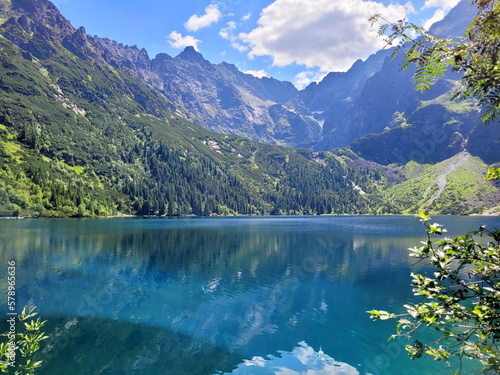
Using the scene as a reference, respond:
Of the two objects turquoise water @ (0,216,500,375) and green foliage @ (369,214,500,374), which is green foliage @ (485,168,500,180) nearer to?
green foliage @ (369,214,500,374)

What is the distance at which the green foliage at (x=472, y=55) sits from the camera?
18.9 feet

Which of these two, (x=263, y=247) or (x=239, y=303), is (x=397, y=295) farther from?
(x=263, y=247)

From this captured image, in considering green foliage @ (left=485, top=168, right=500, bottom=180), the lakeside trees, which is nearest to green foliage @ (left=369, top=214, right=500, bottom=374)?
the lakeside trees

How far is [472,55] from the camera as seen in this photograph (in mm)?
5984

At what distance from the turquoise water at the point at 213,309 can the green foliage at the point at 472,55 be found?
2279cm

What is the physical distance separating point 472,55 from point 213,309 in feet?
117

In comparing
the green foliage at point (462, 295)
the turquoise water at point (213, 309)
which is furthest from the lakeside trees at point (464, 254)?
the turquoise water at point (213, 309)

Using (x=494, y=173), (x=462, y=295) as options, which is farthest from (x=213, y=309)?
(x=494, y=173)

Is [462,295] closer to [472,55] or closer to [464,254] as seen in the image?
[464,254]

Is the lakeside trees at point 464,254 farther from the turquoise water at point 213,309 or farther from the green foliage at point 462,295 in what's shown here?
the turquoise water at point 213,309

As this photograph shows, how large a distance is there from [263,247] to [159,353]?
5865cm

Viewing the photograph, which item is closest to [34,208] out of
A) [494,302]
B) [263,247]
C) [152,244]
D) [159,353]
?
[152,244]

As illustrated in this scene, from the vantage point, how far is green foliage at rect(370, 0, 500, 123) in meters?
5.75

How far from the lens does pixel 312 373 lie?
73.0 feet
